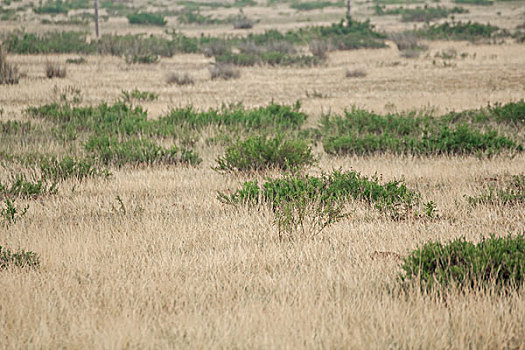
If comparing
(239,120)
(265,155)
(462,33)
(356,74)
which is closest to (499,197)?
(265,155)

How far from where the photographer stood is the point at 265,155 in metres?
7.81

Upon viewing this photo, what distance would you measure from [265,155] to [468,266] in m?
4.30

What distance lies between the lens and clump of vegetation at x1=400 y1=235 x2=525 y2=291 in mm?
3600

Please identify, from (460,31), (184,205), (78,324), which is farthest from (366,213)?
(460,31)

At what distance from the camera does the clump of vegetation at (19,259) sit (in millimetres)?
4152

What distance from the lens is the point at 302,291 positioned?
358cm

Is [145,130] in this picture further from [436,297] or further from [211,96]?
[436,297]

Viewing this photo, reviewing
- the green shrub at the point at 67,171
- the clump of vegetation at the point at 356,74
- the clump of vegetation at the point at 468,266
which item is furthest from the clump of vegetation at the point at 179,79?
the clump of vegetation at the point at 468,266

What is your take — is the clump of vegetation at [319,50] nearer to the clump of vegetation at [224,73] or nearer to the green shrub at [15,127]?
the clump of vegetation at [224,73]

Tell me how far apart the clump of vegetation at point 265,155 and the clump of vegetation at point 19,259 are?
3.57 m

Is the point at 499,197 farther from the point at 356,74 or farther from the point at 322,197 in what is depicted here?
the point at 356,74

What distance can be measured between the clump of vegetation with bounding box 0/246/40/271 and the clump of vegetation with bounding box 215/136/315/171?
3.57 m

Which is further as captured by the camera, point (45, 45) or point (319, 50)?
point (319, 50)

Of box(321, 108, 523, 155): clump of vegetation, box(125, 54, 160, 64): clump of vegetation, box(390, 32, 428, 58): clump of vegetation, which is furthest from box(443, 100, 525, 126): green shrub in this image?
box(125, 54, 160, 64): clump of vegetation
